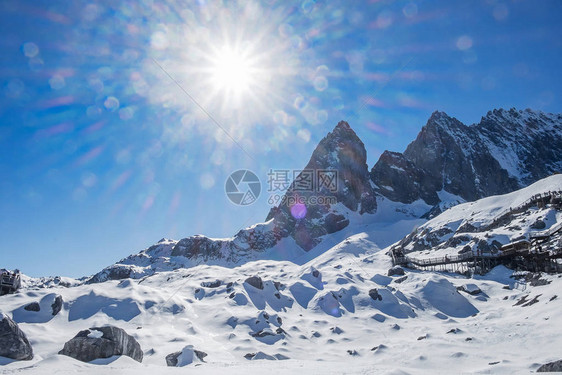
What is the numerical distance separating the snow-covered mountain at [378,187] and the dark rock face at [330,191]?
1.33ft

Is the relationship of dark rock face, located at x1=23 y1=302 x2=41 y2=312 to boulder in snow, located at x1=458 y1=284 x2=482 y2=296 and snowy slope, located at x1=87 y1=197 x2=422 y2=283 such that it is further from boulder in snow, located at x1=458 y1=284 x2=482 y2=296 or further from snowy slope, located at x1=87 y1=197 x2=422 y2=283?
snowy slope, located at x1=87 y1=197 x2=422 y2=283

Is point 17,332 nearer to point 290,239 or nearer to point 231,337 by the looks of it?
point 231,337

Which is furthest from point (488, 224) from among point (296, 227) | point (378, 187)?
point (378, 187)

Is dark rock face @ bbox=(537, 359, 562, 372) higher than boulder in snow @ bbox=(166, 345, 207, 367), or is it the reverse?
boulder in snow @ bbox=(166, 345, 207, 367)

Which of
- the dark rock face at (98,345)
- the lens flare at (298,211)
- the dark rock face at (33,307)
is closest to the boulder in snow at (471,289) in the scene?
the dark rock face at (98,345)

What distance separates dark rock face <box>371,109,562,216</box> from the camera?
154 m

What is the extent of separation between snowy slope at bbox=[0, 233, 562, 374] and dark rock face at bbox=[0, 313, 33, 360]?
1.82 feet

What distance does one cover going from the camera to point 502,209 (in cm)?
6788

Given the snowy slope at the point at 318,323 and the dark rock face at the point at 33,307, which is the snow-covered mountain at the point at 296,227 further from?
the dark rock face at the point at 33,307

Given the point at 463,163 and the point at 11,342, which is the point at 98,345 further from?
the point at 463,163

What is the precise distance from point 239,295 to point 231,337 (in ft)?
36.1

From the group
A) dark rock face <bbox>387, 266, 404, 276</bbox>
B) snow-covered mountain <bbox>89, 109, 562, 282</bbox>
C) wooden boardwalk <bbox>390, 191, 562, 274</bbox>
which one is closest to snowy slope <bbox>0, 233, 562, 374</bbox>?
dark rock face <bbox>387, 266, 404, 276</bbox>

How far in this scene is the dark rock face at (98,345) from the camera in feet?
59.6

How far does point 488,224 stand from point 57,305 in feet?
227
